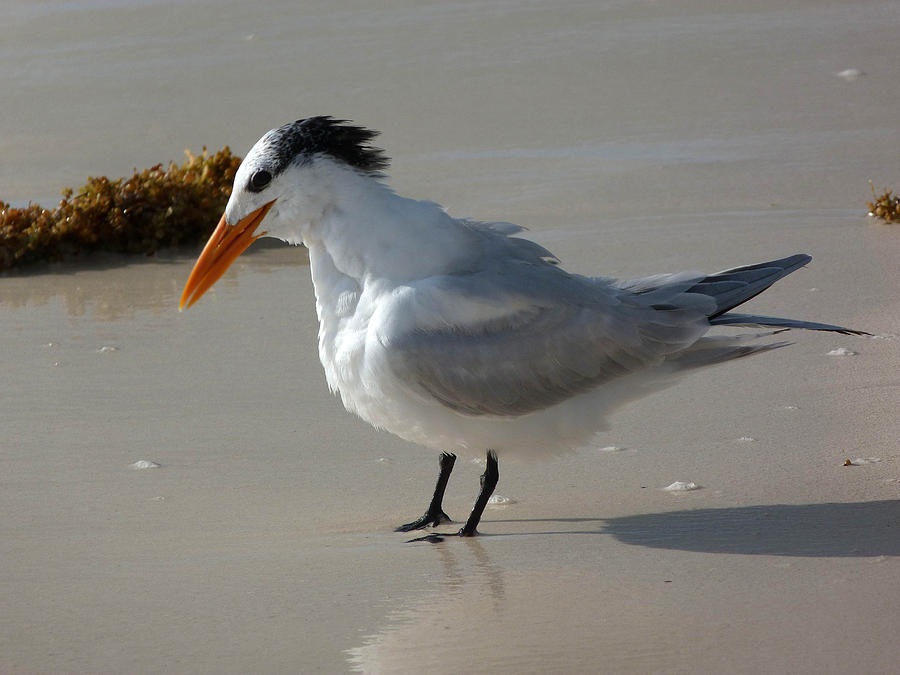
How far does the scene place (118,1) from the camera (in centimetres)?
1220

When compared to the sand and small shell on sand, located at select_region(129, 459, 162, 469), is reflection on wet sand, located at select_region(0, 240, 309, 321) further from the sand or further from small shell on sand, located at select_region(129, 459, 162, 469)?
small shell on sand, located at select_region(129, 459, 162, 469)

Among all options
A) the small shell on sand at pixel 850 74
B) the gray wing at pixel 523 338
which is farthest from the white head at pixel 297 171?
the small shell on sand at pixel 850 74

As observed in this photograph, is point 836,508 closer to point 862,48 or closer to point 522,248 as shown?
point 522,248

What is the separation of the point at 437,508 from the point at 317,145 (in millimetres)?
1139

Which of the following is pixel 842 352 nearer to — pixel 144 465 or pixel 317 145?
pixel 317 145

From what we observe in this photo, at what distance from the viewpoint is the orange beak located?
3.81 meters

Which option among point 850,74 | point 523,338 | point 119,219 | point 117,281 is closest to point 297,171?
point 523,338

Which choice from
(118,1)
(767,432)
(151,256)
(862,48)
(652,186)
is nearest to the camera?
(767,432)

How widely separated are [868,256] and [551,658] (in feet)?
12.4

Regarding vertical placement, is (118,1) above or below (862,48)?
above

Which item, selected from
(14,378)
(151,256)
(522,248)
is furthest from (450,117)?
(522,248)

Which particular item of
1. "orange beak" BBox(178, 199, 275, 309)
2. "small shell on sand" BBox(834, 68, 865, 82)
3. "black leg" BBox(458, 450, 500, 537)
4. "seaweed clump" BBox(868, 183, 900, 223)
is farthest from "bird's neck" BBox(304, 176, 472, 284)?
"small shell on sand" BBox(834, 68, 865, 82)

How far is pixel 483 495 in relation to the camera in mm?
3627

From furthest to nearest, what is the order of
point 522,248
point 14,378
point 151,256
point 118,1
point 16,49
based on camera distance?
point 118,1, point 16,49, point 151,256, point 14,378, point 522,248
